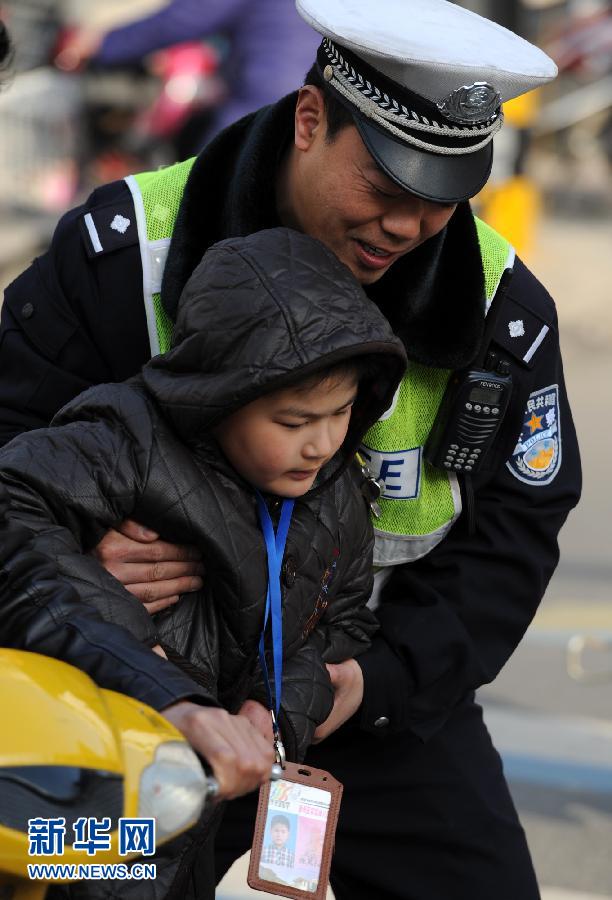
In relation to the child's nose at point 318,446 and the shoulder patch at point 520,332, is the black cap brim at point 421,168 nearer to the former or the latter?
the shoulder patch at point 520,332

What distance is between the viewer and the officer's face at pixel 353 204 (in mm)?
2326

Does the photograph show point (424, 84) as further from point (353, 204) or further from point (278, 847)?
point (278, 847)

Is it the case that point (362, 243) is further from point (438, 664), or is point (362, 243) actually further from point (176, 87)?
point (176, 87)

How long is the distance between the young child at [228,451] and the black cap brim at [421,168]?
7.9 inches

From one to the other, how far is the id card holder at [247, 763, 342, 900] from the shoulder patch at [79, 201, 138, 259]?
0.92 meters

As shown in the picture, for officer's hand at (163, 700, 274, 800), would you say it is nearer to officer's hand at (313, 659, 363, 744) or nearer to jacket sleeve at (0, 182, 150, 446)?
officer's hand at (313, 659, 363, 744)

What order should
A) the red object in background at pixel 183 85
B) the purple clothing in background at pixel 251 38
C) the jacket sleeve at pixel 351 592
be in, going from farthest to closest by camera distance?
the red object in background at pixel 183 85 < the purple clothing in background at pixel 251 38 < the jacket sleeve at pixel 351 592

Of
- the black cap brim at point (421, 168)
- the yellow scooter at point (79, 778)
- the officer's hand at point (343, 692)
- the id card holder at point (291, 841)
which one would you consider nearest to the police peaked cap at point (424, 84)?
the black cap brim at point (421, 168)

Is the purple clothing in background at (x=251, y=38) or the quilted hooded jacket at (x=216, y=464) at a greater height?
the quilted hooded jacket at (x=216, y=464)

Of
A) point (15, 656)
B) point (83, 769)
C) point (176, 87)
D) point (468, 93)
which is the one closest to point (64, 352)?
point (468, 93)

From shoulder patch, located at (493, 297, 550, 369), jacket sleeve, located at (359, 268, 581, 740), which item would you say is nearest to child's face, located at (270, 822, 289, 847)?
jacket sleeve, located at (359, 268, 581, 740)

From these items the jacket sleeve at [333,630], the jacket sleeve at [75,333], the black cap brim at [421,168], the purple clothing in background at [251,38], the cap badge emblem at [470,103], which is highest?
the cap badge emblem at [470,103]

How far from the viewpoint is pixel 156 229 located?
2561mm

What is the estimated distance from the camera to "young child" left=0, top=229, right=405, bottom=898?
6.62 feet
